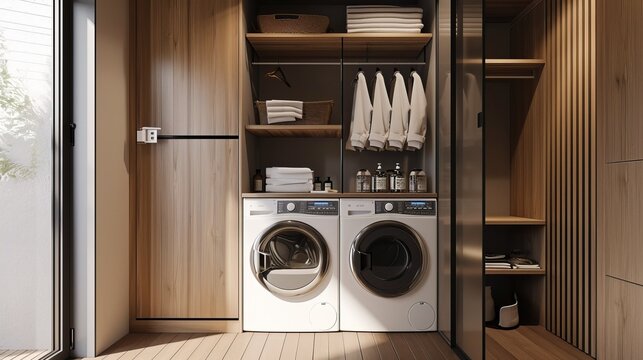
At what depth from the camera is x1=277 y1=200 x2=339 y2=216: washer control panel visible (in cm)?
347

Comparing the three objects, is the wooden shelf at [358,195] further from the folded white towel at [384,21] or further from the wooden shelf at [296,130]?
the folded white towel at [384,21]

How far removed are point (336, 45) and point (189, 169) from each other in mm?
1351

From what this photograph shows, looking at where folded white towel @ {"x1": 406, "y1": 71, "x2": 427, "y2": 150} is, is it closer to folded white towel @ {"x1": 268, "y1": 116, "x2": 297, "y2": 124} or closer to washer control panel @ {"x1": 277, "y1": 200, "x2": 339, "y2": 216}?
washer control panel @ {"x1": 277, "y1": 200, "x2": 339, "y2": 216}

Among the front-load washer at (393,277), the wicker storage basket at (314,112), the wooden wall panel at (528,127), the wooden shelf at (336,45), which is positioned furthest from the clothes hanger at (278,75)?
the wooden wall panel at (528,127)

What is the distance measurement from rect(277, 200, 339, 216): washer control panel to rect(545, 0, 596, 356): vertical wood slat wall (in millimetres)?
1422

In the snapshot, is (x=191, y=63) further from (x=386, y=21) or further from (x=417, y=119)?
(x=417, y=119)

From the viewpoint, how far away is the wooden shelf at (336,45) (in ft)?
11.8

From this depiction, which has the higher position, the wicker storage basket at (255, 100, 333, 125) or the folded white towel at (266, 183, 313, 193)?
the wicker storage basket at (255, 100, 333, 125)

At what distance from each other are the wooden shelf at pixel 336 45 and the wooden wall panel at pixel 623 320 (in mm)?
1945

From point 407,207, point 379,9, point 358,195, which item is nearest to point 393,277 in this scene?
point 407,207

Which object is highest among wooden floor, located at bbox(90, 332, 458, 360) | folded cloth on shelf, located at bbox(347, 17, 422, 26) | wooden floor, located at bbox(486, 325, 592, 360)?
folded cloth on shelf, located at bbox(347, 17, 422, 26)

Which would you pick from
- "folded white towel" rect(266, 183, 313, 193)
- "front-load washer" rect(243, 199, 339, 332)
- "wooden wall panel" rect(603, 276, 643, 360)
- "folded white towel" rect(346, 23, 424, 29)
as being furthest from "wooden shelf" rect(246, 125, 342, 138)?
"wooden wall panel" rect(603, 276, 643, 360)

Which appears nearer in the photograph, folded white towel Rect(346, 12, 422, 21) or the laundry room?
the laundry room

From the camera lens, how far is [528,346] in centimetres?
323
